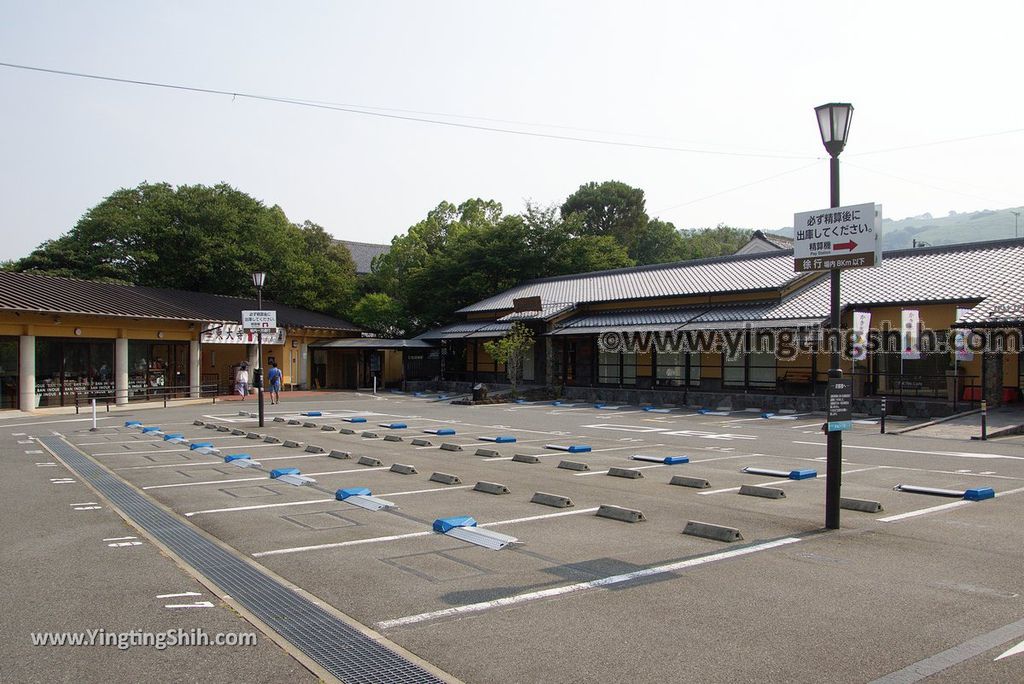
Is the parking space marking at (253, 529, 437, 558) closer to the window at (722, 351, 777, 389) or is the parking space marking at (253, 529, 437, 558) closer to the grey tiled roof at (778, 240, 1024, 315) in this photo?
the grey tiled roof at (778, 240, 1024, 315)

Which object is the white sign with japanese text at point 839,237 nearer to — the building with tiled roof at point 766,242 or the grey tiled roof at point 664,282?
the grey tiled roof at point 664,282

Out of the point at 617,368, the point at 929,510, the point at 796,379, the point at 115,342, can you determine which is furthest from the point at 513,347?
the point at 929,510

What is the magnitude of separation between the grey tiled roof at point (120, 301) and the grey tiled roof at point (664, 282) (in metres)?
11.5

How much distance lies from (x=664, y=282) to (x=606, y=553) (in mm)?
28218

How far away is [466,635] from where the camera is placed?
5094 millimetres

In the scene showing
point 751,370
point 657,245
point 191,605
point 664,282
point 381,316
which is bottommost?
point 191,605

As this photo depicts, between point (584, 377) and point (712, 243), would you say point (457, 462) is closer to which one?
point (584, 377)

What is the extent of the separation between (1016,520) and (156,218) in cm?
4360

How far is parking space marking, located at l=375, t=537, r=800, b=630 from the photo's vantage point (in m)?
5.43

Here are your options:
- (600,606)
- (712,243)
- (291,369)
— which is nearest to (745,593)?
(600,606)

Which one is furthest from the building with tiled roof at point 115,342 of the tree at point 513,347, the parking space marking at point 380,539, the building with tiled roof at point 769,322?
the parking space marking at point 380,539

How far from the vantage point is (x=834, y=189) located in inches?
321

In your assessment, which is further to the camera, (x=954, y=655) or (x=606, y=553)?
(x=606, y=553)

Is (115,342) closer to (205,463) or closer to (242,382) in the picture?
(242,382)
